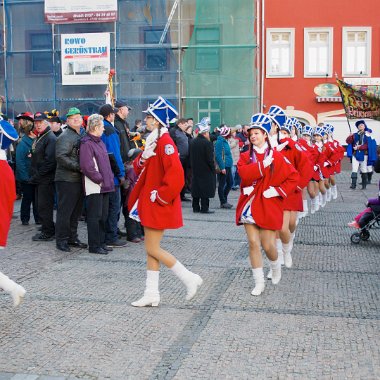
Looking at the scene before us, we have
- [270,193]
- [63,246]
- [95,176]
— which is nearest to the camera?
[270,193]

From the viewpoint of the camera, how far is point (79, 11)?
28172mm

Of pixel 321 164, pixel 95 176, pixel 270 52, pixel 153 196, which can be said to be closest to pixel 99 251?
pixel 95 176

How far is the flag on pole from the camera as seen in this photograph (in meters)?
11.3

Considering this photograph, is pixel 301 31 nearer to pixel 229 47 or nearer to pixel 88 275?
pixel 229 47

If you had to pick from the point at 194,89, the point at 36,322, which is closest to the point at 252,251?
the point at 36,322

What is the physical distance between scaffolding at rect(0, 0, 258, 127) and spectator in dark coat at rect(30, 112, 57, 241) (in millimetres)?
17027

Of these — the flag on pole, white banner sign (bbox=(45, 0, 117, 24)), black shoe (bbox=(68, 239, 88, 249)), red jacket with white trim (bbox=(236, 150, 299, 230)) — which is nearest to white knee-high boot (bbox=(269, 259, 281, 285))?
red jacket with white trim (bbox=(236, 150, 299, 230))

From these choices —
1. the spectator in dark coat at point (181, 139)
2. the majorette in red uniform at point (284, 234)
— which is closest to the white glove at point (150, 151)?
the majorette in red uniform at point (284, 234)

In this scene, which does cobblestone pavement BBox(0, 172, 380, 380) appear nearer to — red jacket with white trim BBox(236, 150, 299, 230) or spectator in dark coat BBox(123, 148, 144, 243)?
spectator in dark coat BBox(123, 148, 144, 243)

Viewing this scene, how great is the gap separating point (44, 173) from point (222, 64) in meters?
18.9

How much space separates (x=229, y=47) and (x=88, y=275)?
854 inches

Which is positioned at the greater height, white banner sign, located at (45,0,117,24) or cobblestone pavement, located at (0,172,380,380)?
white banner sign, located at (45,0,117,24)

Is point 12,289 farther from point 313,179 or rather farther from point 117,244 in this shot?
point 313,179

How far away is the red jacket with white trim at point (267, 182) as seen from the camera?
755cm
